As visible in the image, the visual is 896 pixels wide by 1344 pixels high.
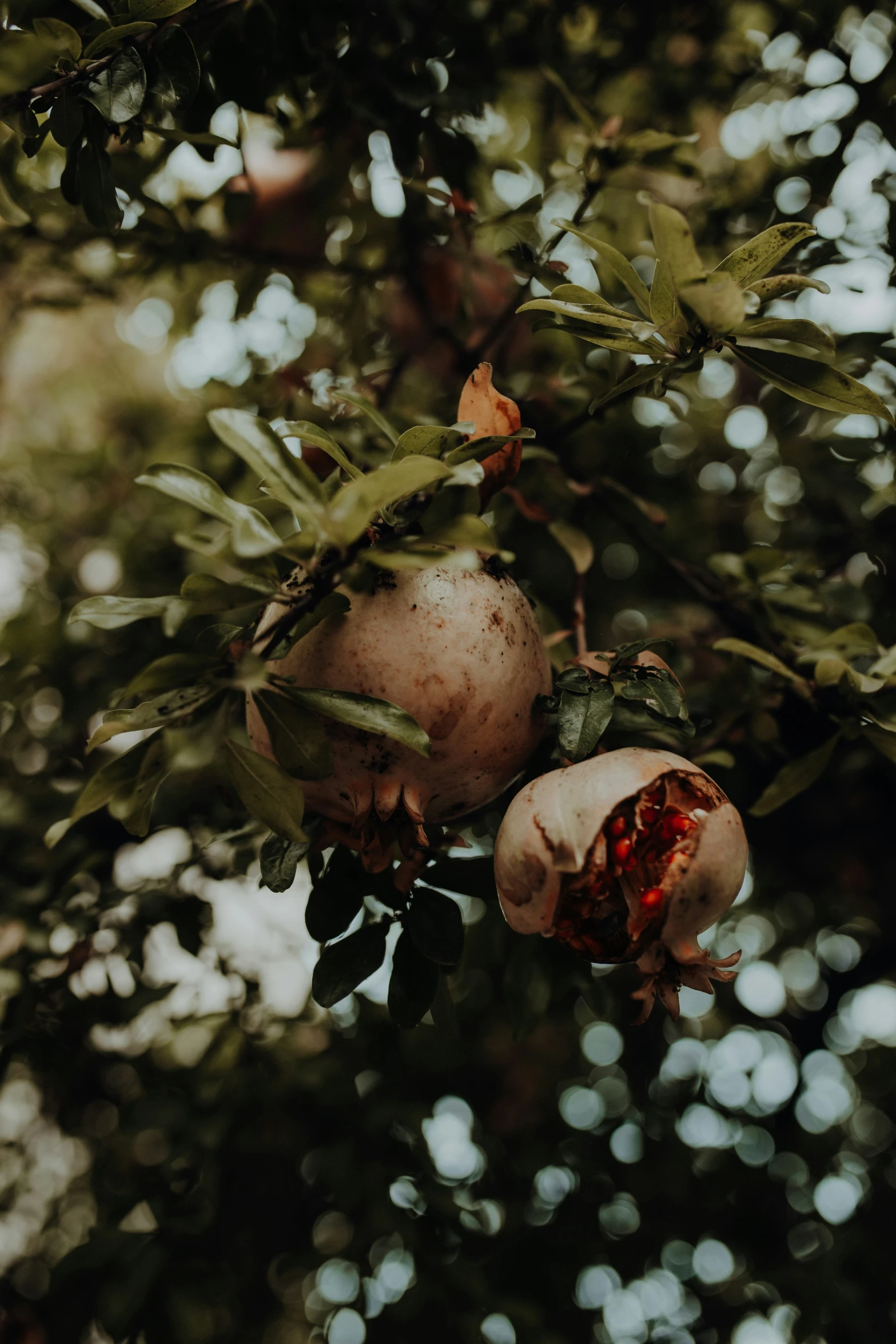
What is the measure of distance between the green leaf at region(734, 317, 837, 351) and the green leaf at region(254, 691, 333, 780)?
424mm

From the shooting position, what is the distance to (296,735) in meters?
0.66

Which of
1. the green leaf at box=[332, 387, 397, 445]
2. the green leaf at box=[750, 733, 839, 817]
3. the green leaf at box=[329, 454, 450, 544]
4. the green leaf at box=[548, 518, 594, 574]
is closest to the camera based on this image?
the green leaf at box=[329, 454, 450, 544]

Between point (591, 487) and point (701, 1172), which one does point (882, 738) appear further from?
point (701, 1172)

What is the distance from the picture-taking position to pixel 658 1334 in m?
1.64

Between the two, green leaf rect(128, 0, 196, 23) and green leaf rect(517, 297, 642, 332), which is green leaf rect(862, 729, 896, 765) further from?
green leaf rect(128, 0, 196, 23)

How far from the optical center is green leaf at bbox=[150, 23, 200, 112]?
33.8 inches

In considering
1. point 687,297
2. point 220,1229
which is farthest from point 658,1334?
point 687,297

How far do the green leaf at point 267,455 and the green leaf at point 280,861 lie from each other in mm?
284

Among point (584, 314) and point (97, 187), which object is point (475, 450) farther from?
point (97, 187)

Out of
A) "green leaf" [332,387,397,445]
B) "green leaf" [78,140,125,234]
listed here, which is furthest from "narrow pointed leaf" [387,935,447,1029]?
"green leaf" [78,140,125,234]

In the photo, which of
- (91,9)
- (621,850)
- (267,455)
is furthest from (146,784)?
(91,9)

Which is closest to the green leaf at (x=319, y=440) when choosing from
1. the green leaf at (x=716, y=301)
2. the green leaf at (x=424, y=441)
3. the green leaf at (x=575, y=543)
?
the green leaf at (x=424, y=441)

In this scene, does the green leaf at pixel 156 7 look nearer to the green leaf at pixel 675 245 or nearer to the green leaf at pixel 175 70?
the green leaf at pixel 175 70

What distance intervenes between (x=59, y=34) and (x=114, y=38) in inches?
2.4
